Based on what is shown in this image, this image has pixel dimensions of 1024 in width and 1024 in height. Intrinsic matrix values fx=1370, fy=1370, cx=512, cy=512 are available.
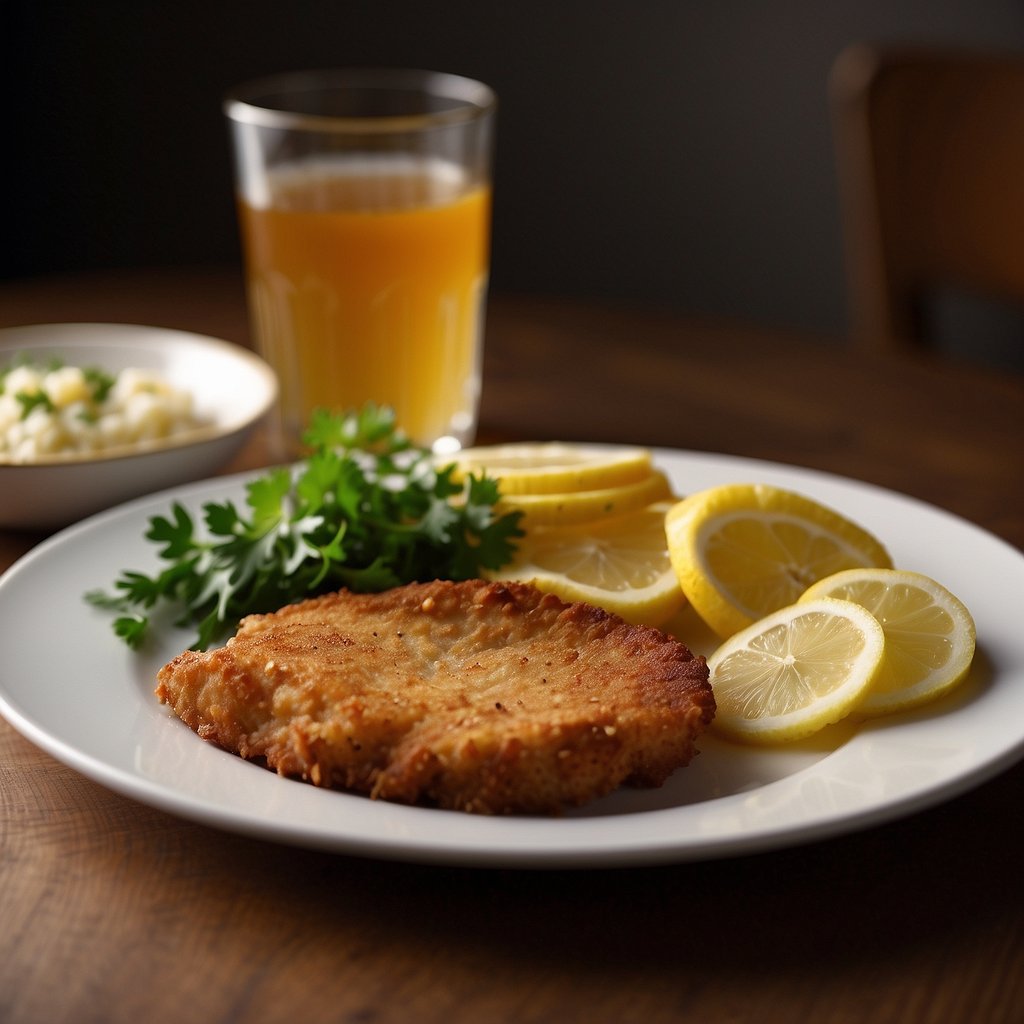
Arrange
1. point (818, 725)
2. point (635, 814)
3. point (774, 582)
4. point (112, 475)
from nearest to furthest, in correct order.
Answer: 1. point (635, 814)
2. point (818, 725)
3. point (774, 582)
4. point (112, 475)

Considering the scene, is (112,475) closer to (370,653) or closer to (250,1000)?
(370,653)

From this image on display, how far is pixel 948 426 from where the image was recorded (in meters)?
2.78

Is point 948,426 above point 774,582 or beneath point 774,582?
beneath

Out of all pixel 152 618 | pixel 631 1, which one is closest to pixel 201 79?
pixel 631 1

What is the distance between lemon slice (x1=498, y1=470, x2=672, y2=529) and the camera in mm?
2006

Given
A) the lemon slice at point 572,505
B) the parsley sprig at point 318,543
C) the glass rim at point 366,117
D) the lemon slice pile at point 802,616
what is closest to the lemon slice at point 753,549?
the lemon slice pile at point 802,616

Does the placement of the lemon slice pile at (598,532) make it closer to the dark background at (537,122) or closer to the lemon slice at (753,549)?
the lemon slice at (753,549)

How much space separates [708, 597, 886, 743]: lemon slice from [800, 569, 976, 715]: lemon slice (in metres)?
0.03

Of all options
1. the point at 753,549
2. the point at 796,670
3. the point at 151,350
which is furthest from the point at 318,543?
the point at 151,350

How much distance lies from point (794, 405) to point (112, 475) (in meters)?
1.44

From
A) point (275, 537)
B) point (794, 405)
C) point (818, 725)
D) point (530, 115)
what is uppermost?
point (818, 725)

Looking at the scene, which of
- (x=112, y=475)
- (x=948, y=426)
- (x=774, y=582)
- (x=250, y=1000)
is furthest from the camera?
(x=948, y=426)

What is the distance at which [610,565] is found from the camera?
76.6 inches

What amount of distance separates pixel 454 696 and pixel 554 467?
27.9 inches
